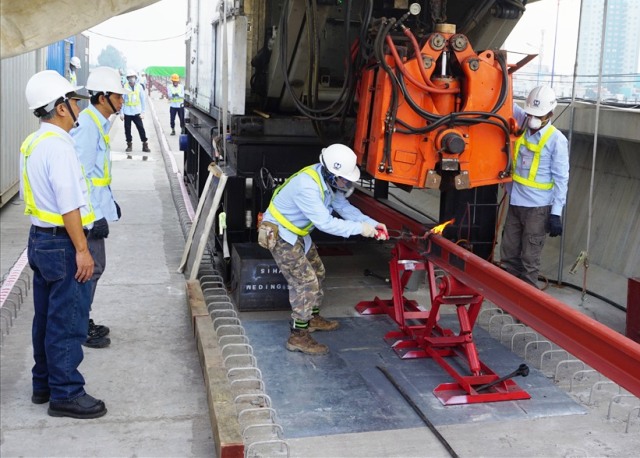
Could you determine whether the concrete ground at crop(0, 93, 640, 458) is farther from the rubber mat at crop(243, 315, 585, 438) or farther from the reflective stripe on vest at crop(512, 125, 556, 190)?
the reflective stripe on vest at crop(512, 125, 556, 190)

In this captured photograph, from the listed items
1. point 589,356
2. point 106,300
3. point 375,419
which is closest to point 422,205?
point 106,300

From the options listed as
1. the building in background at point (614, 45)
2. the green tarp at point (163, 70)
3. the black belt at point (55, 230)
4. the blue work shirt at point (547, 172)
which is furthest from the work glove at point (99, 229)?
the green tarp at point (163, 70)

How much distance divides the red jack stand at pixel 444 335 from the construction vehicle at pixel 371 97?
1.49 feet

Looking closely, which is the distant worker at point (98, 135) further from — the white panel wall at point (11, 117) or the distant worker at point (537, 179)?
the white panel wall at point (11, 117)

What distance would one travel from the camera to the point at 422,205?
33.1 feet

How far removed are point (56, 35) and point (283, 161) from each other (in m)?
3.30

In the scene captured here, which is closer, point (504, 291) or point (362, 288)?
point (504, 291)

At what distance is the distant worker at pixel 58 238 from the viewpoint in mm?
4043

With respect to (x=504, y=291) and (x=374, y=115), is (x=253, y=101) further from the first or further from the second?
(x=504, y=291)

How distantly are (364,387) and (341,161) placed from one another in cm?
149

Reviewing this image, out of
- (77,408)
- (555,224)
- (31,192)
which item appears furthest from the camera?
(555,224)

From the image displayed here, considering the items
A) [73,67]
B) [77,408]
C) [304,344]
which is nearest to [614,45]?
[304,344]

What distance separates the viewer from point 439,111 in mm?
4996

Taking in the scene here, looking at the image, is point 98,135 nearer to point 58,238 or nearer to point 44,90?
point 44,90
